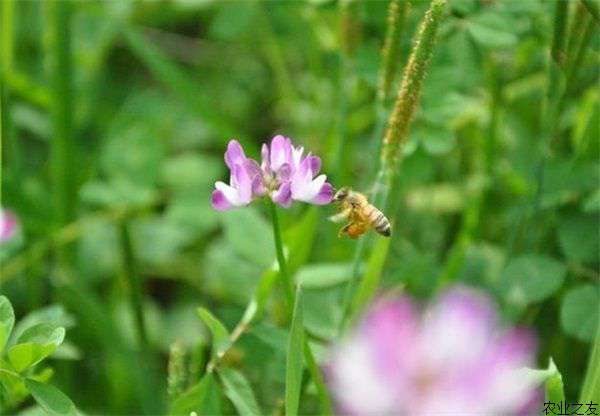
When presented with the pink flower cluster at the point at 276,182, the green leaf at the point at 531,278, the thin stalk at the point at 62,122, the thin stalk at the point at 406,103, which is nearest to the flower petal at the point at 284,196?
the pink flower cluster at the point at 276,182

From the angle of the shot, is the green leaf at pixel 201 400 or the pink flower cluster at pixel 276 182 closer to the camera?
the pink flower cluster at pixel 276 182

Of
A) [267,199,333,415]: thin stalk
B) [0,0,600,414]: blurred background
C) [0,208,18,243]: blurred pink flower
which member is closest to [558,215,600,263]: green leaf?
[0,0,600,414]: blurred background

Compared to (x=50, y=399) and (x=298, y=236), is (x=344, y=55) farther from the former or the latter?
(x=50, y=399)

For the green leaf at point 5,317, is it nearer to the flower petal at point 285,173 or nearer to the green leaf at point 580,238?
the flower petal at point 285,173

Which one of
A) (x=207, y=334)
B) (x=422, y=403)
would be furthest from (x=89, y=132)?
(x=422, y=403)

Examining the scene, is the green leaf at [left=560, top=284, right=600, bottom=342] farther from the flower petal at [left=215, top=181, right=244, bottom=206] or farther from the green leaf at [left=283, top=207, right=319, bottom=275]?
the flower petal at [left=215, top=181, right=244, bottom=206]

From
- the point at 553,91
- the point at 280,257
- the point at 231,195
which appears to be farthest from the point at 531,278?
the point at 231,195

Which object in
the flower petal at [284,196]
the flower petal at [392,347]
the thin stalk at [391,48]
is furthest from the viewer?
the thin stalk at [391,48]
